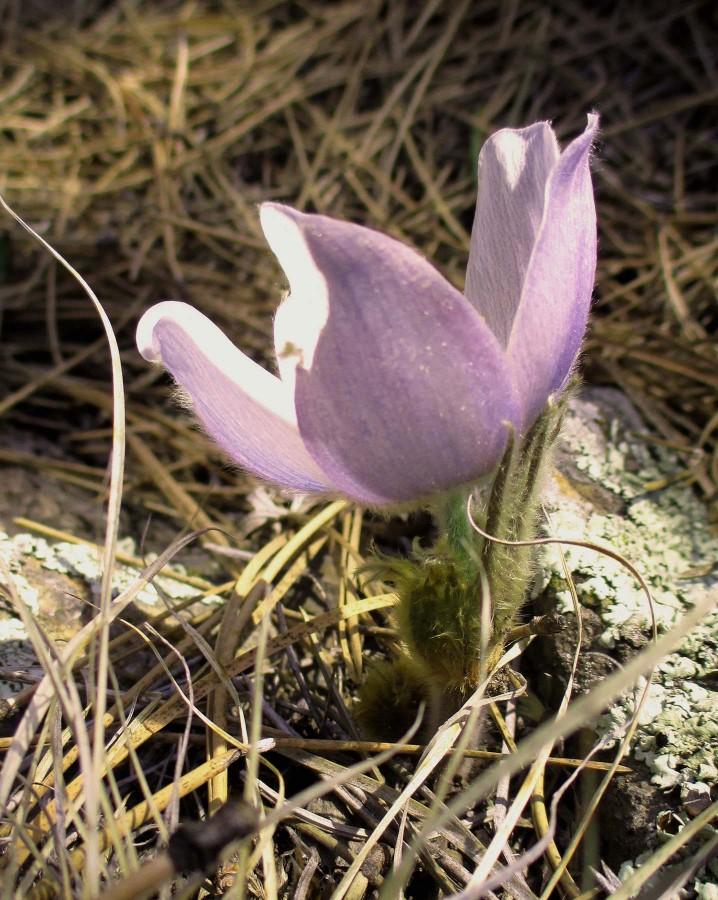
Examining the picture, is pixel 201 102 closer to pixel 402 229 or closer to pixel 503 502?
pixel 402 229

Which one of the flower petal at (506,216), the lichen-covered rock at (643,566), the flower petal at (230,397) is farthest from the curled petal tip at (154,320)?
the lichen-covered rock at (643,566)

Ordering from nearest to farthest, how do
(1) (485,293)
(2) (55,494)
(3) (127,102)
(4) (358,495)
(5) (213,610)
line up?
(4) (358,495) → (1) (485,293) → (5) (213,610) → (2) (55,494) → (3) (127,102)

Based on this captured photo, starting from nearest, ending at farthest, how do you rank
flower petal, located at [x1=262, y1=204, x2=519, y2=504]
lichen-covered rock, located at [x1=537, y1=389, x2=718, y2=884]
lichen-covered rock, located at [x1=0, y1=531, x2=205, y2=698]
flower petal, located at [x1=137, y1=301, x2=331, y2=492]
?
flower petal, located at [x1=262, y1=204, x2=519, y2=504], flower petal, located at [x1=137, y1=301, x2=331, y2=492], lichen-covered rock, located at [x1=537, y1=389, x2=718, y2=884], lichen-covered rock, located at [x1=0, y1=531, x2=205, y2=698]

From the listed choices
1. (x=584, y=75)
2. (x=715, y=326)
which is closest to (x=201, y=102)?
(x=584, y=75)

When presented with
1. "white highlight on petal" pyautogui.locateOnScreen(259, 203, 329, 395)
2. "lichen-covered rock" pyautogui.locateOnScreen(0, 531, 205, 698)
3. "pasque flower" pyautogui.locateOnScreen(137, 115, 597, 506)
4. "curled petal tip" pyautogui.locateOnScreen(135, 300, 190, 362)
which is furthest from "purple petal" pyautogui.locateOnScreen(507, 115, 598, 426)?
"lichen-covered rock" pyautogui.locateOnScreen(0, 531, 205, 698)

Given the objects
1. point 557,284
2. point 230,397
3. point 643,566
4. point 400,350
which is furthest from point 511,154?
point 643,566

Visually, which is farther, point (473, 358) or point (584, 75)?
point (584, 75)

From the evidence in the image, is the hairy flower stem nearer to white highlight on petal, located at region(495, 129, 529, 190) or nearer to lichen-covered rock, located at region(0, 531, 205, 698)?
white highlight on petal, located at region(495, 129, 529, 190)

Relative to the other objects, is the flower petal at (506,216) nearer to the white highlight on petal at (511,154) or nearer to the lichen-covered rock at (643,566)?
the white highlight on petal at (511,154)
